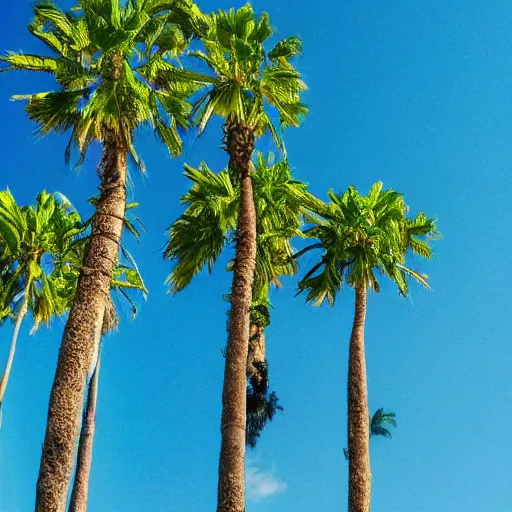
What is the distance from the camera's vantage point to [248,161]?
53.9 feet

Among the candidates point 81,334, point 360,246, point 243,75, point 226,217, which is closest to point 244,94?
point 243,75

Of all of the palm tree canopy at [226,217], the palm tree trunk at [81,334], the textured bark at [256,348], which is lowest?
the palm tree trunk at [81,334]

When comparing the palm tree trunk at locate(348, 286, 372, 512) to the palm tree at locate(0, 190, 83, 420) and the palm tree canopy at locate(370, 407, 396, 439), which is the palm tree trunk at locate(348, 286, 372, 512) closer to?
the palm tree canopy at locate(370, 407, 396, 439)

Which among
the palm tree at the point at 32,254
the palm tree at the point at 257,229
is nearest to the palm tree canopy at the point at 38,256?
the palm tree at the point at 32,254

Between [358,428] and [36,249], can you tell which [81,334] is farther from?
[36,249]

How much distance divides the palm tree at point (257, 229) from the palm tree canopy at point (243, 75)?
78.6 inches

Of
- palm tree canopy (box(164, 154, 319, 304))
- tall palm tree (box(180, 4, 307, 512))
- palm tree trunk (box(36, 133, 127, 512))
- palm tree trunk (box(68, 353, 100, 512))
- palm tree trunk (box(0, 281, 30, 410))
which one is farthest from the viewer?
palm tree trunk (box(0, 281, 30, 410))

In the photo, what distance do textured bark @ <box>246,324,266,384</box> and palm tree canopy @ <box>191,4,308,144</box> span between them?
702cm

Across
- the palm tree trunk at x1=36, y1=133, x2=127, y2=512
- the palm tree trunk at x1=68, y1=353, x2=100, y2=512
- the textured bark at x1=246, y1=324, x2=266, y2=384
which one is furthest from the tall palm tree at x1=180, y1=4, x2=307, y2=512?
the palm tree trunk at x1=68, y1=353, x2=100, y2=512

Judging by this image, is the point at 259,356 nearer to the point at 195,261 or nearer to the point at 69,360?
the point at 195,261

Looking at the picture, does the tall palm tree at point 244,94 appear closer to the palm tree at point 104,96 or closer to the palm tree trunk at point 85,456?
the palm tree at point 104,96

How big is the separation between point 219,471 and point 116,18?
9056mm

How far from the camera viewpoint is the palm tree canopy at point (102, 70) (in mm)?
13250

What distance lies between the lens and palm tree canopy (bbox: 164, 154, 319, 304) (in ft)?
58.5
